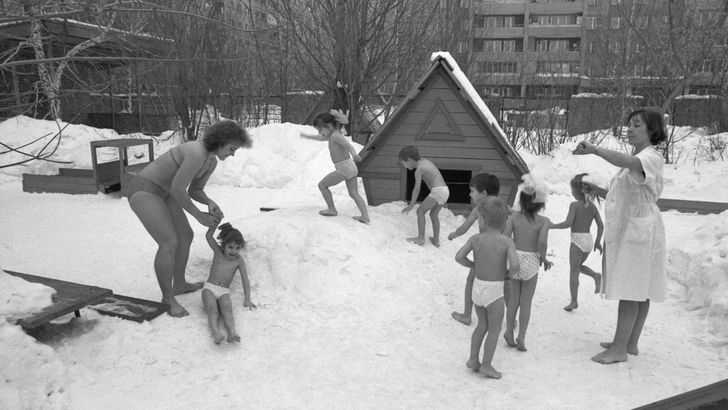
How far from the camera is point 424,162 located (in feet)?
20.2

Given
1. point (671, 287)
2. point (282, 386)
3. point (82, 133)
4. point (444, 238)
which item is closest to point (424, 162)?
point (444, 238)

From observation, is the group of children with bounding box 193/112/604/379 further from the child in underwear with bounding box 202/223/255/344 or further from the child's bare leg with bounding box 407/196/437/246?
the child's bare leg with bounding box 407/196/437/246

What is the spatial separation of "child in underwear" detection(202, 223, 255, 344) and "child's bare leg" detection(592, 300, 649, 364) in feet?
9.11

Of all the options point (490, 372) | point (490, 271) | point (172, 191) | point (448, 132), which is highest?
point (448, 132)

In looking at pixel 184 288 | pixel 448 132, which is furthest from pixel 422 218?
pixel 184 288

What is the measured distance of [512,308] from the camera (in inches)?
167

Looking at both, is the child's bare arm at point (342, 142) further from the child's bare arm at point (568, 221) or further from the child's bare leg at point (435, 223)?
the child's bare arm at point (568, 221)

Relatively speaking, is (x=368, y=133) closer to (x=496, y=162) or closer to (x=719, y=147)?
(x=496, y=162)

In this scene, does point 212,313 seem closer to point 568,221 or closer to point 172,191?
point 172,191

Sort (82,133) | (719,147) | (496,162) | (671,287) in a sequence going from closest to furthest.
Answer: (671,287) < (496,162) < (719,147) < (82,133)

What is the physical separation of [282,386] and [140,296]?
197cm

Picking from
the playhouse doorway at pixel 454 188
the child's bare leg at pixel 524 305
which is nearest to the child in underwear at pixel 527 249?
the child's bare leg at pixel 524 305

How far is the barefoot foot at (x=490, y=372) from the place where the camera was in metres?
3.74

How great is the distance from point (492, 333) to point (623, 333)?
1.07 metres
